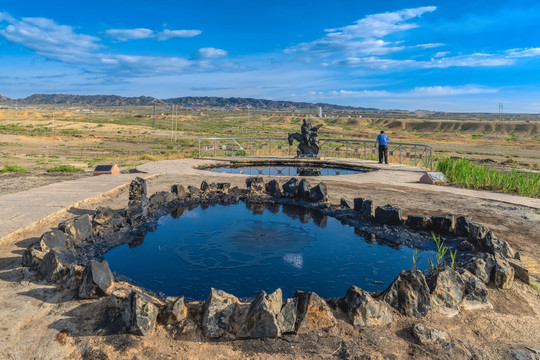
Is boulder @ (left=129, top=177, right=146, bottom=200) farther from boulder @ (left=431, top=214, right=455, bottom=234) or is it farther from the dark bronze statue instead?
the dark bronze statue

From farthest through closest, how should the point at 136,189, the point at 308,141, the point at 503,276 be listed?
the point at 308,141, the point at 136,189, the point at 503,276

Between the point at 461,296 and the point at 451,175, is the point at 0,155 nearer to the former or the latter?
the point at 451,175

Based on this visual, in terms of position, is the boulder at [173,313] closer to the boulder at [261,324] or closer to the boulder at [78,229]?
the boulder at [261,324]

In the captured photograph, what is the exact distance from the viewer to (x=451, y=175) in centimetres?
1537

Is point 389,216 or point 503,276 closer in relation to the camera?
point 503,276

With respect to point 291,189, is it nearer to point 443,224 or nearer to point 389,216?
point 389,216

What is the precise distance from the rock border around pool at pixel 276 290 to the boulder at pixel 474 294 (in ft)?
0.04

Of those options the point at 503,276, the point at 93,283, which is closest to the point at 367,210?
the point at 503,276

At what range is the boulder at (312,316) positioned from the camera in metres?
4.58

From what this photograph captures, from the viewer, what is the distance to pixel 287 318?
179 inches

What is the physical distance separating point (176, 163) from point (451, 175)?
11262 mm

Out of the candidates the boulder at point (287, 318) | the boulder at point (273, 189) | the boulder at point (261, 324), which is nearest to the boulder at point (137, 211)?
the boulder at point (273, 189)

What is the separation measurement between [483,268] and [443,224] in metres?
2.77

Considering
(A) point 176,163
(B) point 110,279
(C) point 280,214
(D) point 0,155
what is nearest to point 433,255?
(C) point 280,214
